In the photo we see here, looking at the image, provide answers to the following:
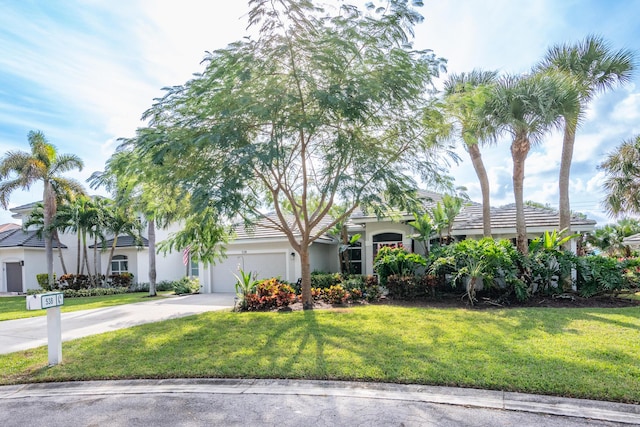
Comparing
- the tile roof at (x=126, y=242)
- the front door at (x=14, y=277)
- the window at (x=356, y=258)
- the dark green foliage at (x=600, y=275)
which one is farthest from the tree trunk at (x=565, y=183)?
the front door at (x=14, y=277)

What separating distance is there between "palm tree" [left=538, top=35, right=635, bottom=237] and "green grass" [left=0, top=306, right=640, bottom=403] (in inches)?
227

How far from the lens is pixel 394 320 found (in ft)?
33.2

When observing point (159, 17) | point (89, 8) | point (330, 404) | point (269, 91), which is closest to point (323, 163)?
point (269, 91)

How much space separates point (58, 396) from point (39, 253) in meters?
27.1

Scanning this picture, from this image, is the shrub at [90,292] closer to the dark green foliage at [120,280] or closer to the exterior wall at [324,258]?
the dark green foliage at [120,280]

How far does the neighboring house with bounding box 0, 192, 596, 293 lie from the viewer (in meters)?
16.9

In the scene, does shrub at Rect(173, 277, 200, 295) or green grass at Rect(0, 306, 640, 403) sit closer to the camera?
green grass at Rect(0, 306, 640, 403)

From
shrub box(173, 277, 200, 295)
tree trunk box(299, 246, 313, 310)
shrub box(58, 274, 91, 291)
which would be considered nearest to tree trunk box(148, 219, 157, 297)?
shrub box(173, 277, 200, 295)

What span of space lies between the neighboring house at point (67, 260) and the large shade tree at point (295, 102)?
17.1 metres

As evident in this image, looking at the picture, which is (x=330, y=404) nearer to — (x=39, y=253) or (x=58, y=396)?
(x=58, y=396)

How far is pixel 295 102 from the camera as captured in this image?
31.0ft

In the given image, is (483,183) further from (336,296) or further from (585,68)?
(336,296)

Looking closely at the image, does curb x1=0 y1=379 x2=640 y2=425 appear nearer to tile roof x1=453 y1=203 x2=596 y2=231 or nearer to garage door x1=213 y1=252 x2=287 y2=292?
tile roof x1=453 y1=203 x2=596 y2=231

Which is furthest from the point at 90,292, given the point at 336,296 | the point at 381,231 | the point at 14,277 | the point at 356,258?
the point at 381,231
